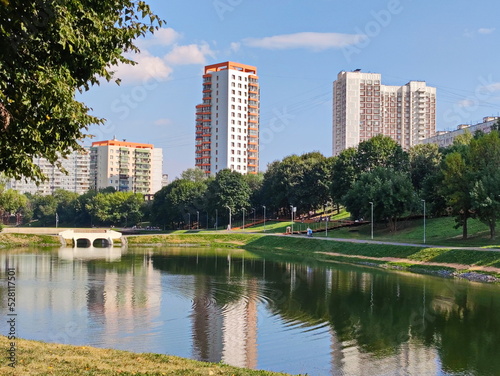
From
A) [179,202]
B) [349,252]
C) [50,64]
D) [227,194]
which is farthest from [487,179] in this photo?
[179,202]

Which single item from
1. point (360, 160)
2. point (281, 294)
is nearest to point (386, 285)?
point (281, 294)

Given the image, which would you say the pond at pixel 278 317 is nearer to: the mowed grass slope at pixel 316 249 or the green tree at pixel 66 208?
the mowed grass slope at pixel 316 249

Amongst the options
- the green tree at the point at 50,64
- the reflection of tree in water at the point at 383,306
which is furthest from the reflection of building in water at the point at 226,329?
the green tree at the point at 50,64

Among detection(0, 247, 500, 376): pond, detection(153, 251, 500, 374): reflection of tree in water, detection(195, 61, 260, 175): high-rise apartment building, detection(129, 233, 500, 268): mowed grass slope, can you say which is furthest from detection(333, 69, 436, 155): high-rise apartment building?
detection(0, 247, 500, 376): pond

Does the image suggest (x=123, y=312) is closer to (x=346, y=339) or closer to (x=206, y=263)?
(x=346, y=339)

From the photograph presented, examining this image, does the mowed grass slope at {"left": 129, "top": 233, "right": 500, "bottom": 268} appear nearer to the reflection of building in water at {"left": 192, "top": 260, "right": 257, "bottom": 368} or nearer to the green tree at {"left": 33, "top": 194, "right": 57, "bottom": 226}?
the reflection of building in water at {"left": 192, "top": 260, "right": 257, "bottom": 368}

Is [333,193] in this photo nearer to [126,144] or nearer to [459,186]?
[459,186]

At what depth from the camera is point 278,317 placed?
94.0ft

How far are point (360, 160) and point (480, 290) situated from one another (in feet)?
171

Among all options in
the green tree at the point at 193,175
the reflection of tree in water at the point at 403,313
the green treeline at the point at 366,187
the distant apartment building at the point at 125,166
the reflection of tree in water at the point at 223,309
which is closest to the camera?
the reflection of tree in water at the point at 223,309

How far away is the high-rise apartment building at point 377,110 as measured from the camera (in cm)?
18288

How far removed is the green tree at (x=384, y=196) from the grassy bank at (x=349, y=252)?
310 inches

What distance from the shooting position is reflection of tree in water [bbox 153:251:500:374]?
23250 millimetres

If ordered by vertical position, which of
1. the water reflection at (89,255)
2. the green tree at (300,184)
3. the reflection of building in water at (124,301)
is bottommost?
the water reflection at (89,255)
